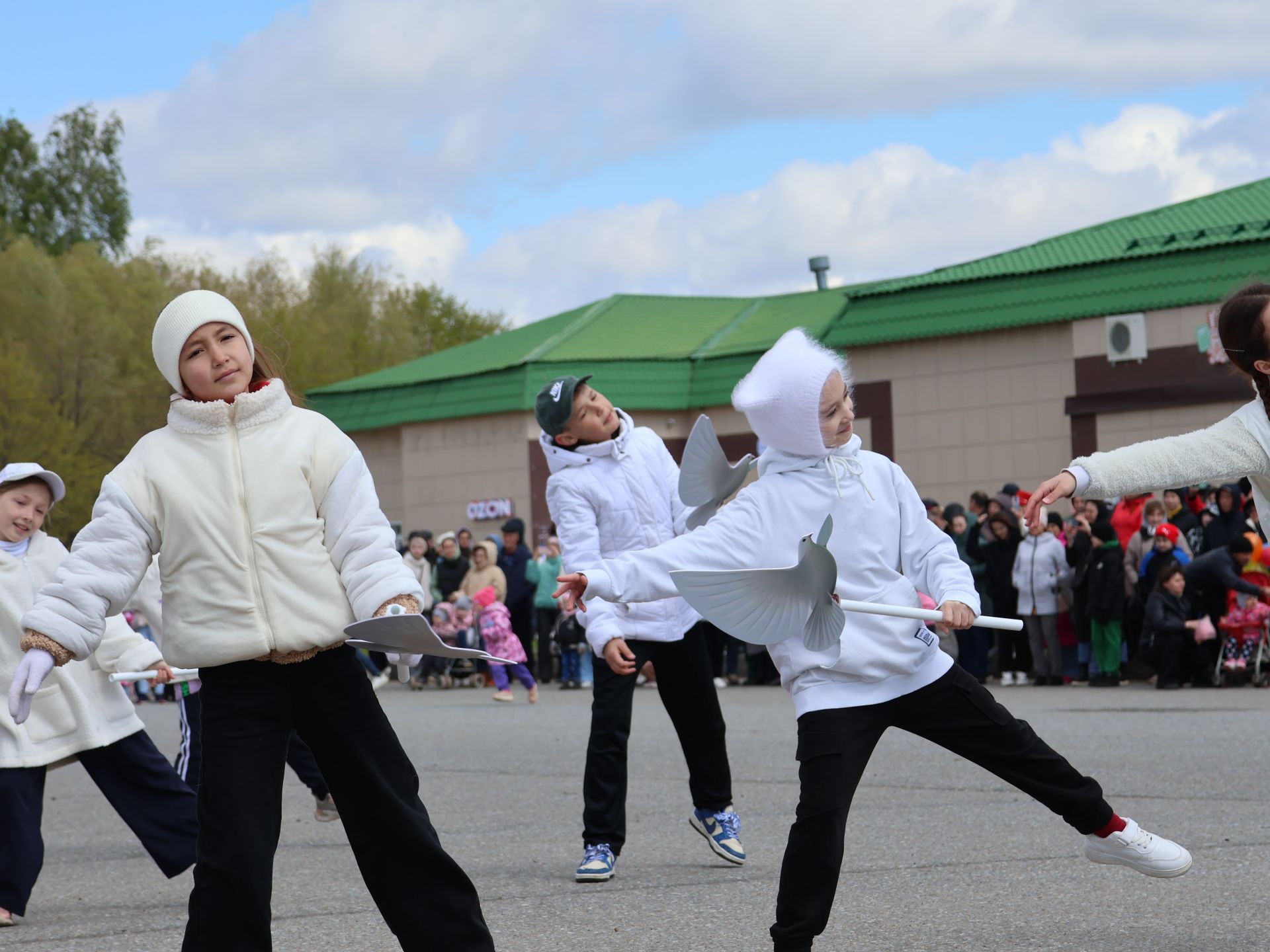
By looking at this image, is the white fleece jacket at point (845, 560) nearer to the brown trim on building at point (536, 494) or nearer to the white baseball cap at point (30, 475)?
the white baseball cap at point (30, 475)

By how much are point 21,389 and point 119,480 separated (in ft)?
137

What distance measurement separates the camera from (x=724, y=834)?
269 inches

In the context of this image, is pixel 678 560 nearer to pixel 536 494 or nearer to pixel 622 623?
pixel 622 623

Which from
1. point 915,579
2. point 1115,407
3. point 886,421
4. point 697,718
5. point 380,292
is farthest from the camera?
point 380,292

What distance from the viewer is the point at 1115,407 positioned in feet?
84.0

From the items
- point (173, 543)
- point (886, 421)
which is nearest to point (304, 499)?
point (173, 543)

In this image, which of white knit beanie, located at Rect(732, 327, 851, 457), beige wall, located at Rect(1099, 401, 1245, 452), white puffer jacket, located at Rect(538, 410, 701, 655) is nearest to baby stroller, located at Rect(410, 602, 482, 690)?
beige wall, located at Rect(1099, 401, 1245, 452)

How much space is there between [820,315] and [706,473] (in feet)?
98.5

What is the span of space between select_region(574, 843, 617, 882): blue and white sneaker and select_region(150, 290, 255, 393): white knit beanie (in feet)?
9.38

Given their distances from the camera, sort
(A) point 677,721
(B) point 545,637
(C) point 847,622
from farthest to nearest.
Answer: (B) point 545,637, (A) point 677,721, (C) point 847,622

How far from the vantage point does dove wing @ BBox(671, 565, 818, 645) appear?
4.66 m

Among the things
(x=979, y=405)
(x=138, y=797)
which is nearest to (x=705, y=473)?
(x=138, y=797)

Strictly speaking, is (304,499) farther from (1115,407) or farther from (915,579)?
(1115,407)

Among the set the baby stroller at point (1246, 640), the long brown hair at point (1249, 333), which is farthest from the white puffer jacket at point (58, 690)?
the baby stroller at point (1246, 640)
